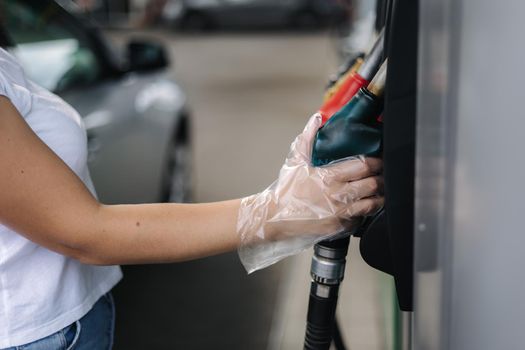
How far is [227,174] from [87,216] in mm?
4989

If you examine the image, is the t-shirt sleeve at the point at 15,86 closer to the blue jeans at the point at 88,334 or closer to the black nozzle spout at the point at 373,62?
the blue jeans at the point at 88,334

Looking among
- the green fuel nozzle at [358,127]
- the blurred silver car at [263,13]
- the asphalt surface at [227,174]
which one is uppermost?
the green fuel nozzle at [358,127]

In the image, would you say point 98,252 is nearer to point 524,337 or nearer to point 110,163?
point 524,337

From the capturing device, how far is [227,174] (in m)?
6.23

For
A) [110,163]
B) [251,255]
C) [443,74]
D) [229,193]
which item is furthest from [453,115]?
[229,193]

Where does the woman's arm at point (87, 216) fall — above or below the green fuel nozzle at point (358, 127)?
below

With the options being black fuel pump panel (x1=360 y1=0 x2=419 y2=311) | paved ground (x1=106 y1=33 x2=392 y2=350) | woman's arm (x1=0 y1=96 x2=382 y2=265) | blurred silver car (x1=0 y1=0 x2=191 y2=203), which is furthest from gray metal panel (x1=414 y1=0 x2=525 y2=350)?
paved ground (x1=106 y1=33 x2=392 y2=350)

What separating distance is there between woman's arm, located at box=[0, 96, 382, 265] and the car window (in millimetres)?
2174

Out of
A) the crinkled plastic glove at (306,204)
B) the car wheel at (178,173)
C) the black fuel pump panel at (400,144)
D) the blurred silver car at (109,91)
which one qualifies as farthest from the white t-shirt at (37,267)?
the car wheel at (178,173)

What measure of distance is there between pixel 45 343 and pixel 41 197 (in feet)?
1.10

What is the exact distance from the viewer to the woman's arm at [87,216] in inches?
47.3

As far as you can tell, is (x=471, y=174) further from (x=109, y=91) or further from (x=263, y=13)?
(x=263, y=13)

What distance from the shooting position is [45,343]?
55.2 inches

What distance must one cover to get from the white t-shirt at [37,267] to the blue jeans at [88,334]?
0.02 meters
